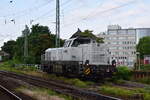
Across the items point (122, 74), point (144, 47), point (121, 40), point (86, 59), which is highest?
point (121, 40)

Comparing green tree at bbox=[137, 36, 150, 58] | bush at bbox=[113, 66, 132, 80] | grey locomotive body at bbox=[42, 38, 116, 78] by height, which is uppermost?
green tree at bbox=[137, 36, 150, 58]

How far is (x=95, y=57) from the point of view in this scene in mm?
28031

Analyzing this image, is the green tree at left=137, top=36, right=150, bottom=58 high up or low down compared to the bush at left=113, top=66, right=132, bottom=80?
up

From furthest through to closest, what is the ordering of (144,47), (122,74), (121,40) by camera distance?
1. (121,40)
2. (144,47)
3. (122,74)

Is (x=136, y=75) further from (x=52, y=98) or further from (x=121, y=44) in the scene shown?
(x=121, y=44)

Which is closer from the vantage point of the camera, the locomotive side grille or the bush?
the locomotive side grille

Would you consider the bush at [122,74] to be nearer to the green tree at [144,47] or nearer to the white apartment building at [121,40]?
the white apartment building at [121,40]

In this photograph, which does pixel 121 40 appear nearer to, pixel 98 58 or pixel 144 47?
pixel 144 47

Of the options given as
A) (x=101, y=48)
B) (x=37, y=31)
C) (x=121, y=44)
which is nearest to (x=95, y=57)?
(x=101, y=48)

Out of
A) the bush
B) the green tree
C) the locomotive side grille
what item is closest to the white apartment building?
the green tree

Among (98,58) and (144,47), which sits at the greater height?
(144,47)

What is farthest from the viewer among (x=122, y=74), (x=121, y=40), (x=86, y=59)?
(x=121, y=40)

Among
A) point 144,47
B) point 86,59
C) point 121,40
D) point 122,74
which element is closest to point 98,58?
point 86,59

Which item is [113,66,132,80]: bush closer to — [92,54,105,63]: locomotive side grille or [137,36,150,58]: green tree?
[92,54,105,63]: locomotive side grille
